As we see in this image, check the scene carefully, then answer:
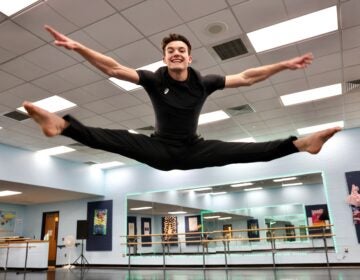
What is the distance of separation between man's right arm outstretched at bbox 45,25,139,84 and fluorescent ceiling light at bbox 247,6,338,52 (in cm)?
292

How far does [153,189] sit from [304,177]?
4.60m

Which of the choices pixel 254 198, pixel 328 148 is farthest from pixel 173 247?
pixel 328 148

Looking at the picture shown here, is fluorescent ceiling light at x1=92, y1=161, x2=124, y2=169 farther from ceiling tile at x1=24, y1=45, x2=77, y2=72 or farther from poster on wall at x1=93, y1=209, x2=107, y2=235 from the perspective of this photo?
ceiling tile at x1=24, y1=45, x2=77, y2=72

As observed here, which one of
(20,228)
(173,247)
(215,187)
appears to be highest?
(215,187)

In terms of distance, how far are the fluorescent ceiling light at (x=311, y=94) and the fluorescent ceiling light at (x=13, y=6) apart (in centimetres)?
476

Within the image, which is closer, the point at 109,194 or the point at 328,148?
the point at 328,148

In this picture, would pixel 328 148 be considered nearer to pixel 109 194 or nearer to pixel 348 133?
pixel 348 133

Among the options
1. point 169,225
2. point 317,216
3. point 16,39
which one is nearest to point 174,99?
point 16,39

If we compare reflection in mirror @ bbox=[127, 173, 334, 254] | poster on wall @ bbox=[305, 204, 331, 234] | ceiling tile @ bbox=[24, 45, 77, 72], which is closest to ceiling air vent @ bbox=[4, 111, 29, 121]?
ceiling tile @ bbox=[24, 45, 77, 72]

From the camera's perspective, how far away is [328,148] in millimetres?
8523

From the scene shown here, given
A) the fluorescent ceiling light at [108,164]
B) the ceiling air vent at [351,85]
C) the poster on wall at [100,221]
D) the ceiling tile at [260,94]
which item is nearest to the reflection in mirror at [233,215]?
the poster on wall at [100,221]

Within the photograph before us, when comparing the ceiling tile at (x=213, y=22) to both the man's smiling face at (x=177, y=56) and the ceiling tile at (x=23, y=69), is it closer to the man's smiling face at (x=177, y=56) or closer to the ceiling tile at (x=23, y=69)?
the man's smiling face at (x=177, y=56)

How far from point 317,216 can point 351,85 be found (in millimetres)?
3655

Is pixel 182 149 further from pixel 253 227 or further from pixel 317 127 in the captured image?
pixel 253 227
